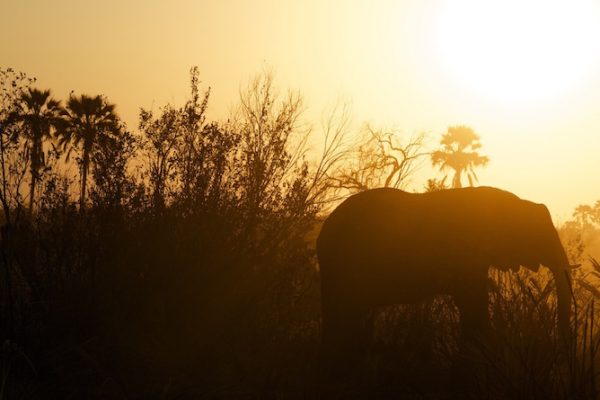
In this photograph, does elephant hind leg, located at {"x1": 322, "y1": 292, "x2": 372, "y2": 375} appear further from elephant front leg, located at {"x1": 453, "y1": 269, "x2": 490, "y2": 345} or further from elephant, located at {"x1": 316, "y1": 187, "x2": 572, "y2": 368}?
elephant front leg, located at {"x1": 453, "y1": 269, "x2": 490, "y2": 345}

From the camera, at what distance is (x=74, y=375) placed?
5672 millimetres

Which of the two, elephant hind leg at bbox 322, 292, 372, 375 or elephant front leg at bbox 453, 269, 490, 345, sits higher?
elephant front leg at bbox 453, 269, 490, 345

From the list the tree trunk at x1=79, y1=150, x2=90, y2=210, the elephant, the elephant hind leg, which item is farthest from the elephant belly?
the tree trunk at x1=79, y1=150, x2=90, y2=210

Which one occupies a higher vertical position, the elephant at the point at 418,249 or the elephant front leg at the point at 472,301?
the elephant at the point at 418,249

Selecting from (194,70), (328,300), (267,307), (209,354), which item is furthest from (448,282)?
(194,70)

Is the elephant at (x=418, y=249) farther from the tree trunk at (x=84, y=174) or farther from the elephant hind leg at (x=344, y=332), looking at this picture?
the tree trunk at (x=84, y=174)

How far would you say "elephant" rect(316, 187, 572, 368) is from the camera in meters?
7.58

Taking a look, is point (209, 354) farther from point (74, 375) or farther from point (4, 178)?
point (4, 178)

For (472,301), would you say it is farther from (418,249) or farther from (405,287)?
(418,249)

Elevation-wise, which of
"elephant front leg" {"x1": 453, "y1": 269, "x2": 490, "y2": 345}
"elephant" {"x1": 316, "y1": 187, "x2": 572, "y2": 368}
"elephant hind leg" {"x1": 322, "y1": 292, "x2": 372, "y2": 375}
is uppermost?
"elephant" {"x1": 316, "y1": 187, "x2": 572, "y2": 368}

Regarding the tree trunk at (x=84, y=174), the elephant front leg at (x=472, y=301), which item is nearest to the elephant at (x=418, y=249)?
the elephant front leg at (x=472, y=301)

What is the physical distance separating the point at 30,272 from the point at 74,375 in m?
1.65

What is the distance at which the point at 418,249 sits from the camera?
7902mm

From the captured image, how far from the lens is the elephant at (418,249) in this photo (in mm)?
7578
